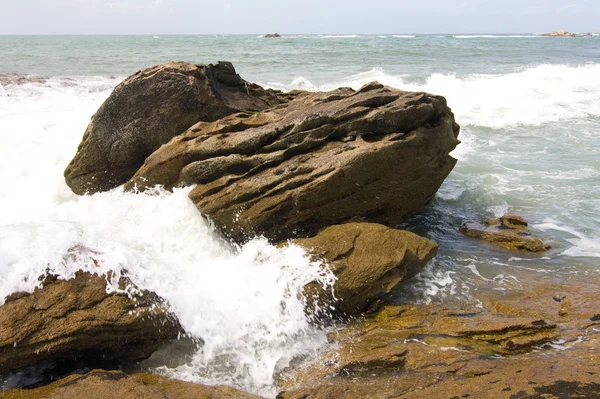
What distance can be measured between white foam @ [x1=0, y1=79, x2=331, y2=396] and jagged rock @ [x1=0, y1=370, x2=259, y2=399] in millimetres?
294

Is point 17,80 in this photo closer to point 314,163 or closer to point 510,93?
point 314,163

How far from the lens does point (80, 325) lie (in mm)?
5133

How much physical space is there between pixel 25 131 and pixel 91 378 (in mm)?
12120

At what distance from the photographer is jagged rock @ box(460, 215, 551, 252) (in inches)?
325

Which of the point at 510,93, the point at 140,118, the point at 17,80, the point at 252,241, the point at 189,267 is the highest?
the point at 17,80

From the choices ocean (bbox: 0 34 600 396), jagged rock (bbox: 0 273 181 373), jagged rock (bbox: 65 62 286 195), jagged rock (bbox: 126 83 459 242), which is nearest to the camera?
jagged rock (bbox: 0 273 181 373)

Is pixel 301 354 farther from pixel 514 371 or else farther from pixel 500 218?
pixel 500 218

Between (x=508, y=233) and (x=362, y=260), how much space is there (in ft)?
Answer: 12.1

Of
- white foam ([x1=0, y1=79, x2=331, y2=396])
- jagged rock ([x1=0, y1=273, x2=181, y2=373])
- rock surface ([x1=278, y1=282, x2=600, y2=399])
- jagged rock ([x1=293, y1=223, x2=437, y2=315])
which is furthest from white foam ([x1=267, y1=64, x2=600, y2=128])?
jagged rock ([x1=0, y1=273, x2=181, y2=373])

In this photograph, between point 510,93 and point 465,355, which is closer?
point 465,355

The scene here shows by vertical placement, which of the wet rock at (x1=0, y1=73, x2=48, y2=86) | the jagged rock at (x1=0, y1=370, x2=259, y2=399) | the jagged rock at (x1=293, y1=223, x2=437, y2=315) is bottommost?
the jagged rock at (x1=0, y1=370, x2=259, y2=399)

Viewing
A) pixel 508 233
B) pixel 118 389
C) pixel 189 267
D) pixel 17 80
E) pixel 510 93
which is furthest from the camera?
pixel 510 93

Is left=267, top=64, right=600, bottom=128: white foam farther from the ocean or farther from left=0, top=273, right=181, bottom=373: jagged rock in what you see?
left=0, top=273, right=181, bottom=373: jagged rock

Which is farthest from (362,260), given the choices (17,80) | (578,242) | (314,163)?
(17,80)
